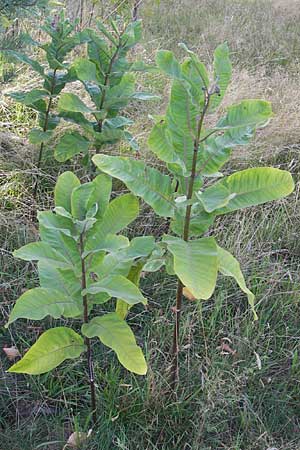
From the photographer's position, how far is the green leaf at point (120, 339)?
62.8 inches

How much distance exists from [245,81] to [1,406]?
3.47 m

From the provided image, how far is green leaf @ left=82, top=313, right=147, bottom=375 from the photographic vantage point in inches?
62.8

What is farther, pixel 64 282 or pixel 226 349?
pixel 226 349

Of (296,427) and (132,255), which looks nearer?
(132,255)

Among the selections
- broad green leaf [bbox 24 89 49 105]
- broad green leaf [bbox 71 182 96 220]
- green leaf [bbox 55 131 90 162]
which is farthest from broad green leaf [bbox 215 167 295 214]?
broad green leaf [bbox 24 89 49 105]

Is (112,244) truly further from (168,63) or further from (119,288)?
(168,63)

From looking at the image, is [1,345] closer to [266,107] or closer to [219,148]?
[219,148]

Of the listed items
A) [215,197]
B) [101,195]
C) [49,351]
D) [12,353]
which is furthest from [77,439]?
[215,197]

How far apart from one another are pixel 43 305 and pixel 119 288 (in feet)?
0.78

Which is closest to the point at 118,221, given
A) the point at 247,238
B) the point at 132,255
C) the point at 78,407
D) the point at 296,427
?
the point at 132,255

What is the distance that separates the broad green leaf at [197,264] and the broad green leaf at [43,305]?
364 mm

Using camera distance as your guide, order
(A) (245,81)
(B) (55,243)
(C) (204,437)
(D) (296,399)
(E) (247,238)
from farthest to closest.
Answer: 1. (A) (245,81)
2. (E) (247,238)
3. (D) (296,399)
4. (C) (204,437)
5. (B) (55,243)

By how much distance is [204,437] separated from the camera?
198 cm

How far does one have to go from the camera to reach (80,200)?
5.16 ft
